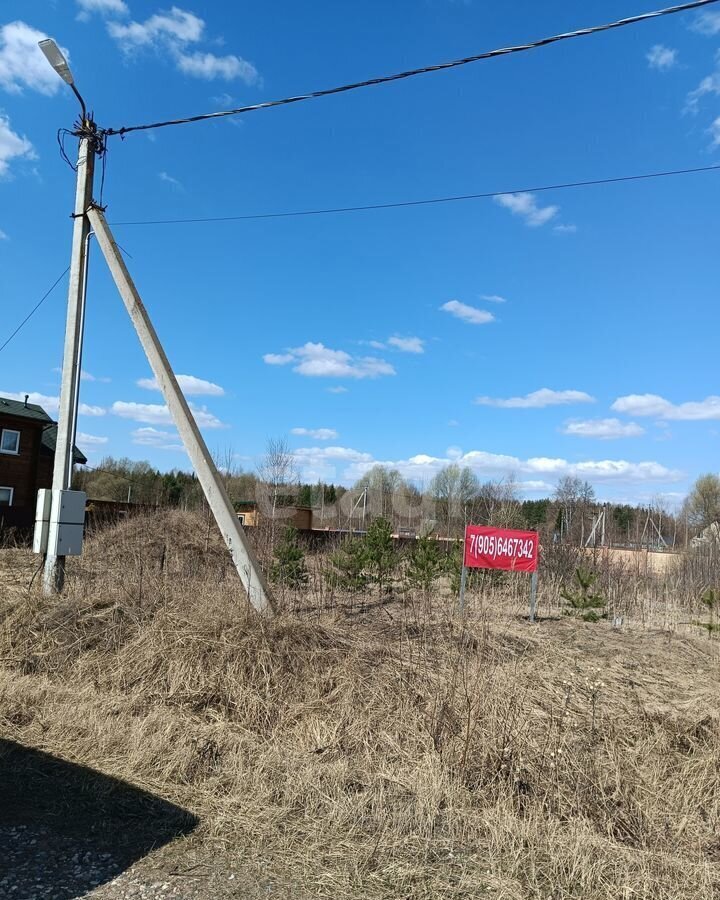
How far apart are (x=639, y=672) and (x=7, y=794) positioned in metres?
5.73

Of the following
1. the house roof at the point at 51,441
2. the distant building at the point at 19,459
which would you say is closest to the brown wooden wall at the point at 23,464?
the distant building at the point at 19,459

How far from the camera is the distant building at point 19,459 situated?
90.1 feet

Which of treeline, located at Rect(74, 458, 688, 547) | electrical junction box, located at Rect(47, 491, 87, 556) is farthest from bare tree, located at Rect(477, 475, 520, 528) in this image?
electrical junction box, located at Rect(47, 491, 87, 556)

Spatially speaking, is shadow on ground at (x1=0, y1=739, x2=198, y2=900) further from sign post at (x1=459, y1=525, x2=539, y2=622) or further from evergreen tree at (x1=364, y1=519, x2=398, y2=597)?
evergreen tree at (x1=364, y1=519, x2=398, y2=597)

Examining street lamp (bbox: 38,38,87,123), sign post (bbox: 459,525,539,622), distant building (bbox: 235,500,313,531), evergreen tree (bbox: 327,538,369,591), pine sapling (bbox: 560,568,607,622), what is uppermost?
street lamp (bbox: 38,38,87,123)

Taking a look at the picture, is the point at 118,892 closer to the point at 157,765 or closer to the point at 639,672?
the point at 157,765

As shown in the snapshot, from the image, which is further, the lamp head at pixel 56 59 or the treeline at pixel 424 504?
the treeline at pixel 424 504

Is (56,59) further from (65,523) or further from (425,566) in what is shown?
(425,566)

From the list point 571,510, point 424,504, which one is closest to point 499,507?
point 571,510

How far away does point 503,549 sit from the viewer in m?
9.66

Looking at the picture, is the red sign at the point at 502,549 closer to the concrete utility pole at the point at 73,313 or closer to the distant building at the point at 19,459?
the concrete utility pole at the point at 73,313

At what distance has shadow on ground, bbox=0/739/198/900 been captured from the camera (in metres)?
3.34

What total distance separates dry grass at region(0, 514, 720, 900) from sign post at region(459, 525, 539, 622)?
1736mm

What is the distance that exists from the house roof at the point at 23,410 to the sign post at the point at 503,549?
915 inches
